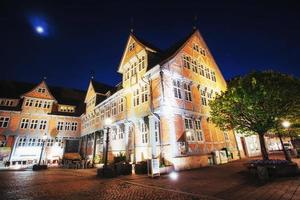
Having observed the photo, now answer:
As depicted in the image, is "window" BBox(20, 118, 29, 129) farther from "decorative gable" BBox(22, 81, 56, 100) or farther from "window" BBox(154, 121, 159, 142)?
"window" BBox(154, 121, 159, 142)

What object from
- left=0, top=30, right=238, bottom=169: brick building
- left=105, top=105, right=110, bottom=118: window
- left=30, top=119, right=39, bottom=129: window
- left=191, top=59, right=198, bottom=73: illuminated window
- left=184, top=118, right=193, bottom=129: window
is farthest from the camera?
left=30, top=119, right=39, bottom=129: window

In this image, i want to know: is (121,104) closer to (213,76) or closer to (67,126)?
(213,76)

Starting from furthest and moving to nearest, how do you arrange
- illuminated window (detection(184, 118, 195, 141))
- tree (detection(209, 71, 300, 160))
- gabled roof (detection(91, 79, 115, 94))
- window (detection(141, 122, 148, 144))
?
gabled roof (detection(91, 79, 115, 94)) → window (detection(141, 122, 148, 144)) → illuminated window (detection(184, 118, 195, 141)) → tree (detection(209, 71, 300, 160))

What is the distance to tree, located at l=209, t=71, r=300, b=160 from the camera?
11984mm

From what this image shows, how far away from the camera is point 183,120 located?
1670 cm

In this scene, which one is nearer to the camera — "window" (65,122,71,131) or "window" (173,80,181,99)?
"window" (173,80,181,99)

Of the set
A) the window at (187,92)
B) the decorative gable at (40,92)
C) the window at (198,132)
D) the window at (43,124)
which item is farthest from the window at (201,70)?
the window at (43,124)

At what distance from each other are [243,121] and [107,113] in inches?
782

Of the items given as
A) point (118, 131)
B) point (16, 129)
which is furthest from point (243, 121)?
point (16, 129)

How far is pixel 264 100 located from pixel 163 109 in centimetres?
800

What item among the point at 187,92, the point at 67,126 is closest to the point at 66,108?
the point at 67,126

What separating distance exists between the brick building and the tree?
202 inches

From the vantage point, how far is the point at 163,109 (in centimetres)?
1567

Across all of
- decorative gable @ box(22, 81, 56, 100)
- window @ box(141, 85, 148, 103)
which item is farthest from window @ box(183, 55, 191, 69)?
decorative gable @ box(22, 81, 56, 100)
